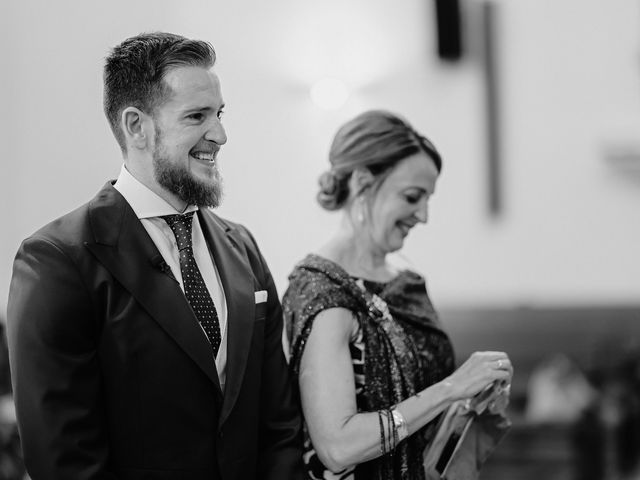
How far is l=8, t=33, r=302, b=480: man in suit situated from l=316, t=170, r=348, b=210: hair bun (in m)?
0.51

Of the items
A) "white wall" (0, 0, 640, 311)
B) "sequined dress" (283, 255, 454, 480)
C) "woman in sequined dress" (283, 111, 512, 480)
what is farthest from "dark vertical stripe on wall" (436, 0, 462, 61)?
Answer: "sequined dress" (283, 255, 454, 480)

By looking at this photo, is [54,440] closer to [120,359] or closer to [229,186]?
[120,359]

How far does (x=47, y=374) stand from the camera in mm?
1836

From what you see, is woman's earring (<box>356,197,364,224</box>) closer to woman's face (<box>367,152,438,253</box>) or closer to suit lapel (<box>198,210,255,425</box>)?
woman's face (<box>367,152,438,253</box>)

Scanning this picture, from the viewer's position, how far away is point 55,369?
6.03 ft

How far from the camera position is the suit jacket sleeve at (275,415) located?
217 centimetres

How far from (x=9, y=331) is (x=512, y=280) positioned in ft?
12.2

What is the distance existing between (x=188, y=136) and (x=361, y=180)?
0.65m

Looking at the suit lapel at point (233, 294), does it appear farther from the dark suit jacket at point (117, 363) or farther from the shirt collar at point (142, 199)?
the shirt collar at point (142, 199)

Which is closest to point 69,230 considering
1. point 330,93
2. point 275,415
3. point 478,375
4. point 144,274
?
point 144,274

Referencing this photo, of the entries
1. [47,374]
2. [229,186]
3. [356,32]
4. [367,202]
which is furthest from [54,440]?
[356,32]

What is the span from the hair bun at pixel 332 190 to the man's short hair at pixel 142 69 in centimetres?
65

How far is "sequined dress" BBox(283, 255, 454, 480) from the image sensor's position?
2377 millimetres

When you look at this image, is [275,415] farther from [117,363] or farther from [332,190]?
[332,190]
